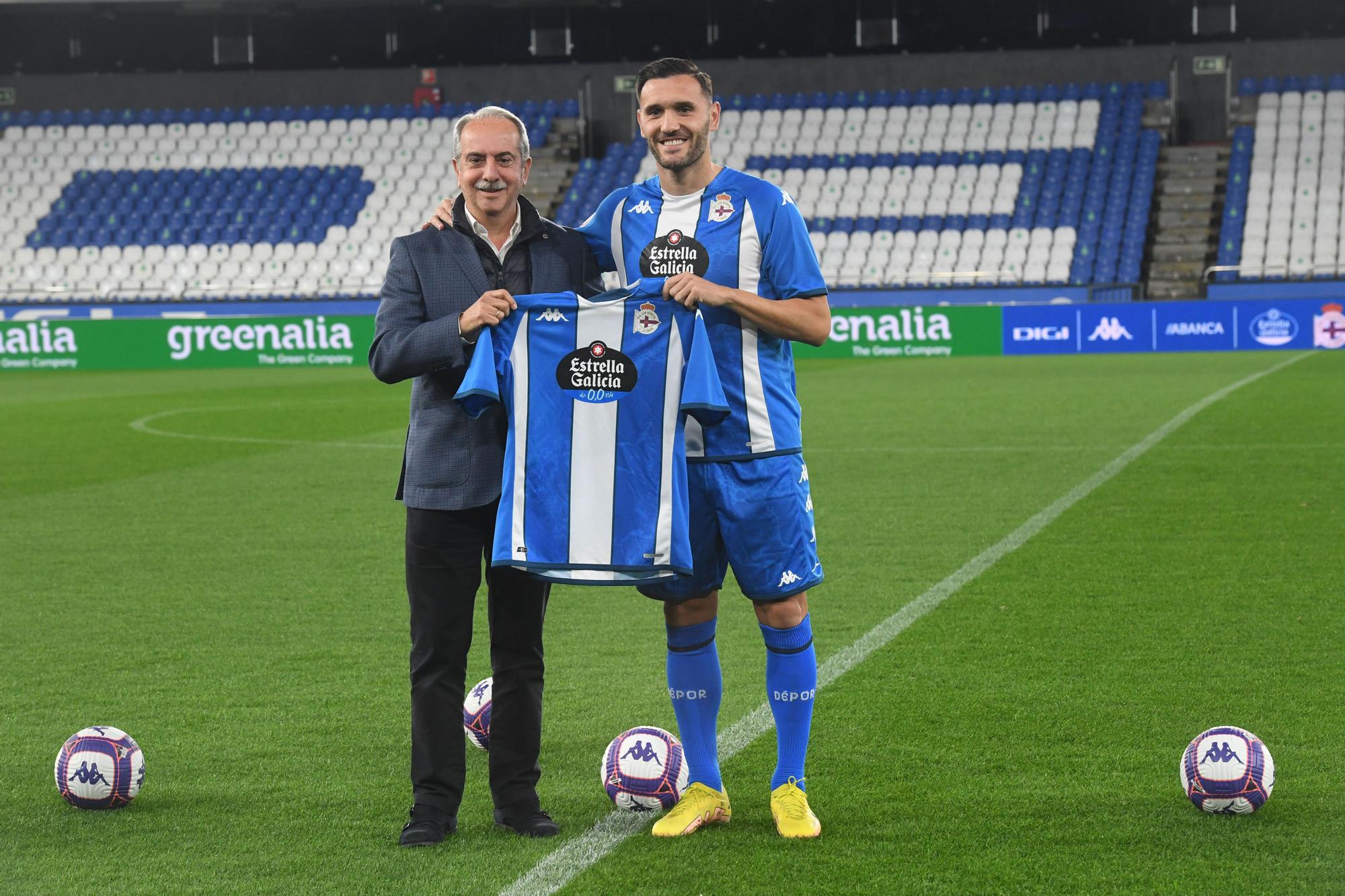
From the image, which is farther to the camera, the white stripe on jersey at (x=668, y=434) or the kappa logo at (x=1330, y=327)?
the kappa logo at (x=1330, y=327)

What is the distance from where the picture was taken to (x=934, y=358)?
2367 centimetres

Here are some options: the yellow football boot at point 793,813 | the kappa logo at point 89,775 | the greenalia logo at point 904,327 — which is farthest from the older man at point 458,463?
the greenalia logo at point 904,327

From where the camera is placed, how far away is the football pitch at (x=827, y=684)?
3611 mm

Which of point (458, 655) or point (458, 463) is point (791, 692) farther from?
point (458, 463)

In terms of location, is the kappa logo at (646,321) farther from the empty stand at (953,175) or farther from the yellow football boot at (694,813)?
the empty stand at (953,175)

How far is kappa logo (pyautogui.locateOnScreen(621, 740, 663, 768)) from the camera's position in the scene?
3.98 meters

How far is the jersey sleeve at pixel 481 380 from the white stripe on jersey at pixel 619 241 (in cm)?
39

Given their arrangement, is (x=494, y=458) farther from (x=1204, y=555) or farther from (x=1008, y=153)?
(x=1008, y=153)

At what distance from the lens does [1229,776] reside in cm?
379

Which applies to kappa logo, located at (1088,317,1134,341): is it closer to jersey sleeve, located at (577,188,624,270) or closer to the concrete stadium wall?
the concrete stadium wall

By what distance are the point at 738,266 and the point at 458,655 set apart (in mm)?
1148

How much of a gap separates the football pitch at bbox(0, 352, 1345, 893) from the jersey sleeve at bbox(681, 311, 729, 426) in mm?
1000

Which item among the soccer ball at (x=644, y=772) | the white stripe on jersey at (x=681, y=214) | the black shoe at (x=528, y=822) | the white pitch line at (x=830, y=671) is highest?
the white stripe on jersey at (x=681, y=214)

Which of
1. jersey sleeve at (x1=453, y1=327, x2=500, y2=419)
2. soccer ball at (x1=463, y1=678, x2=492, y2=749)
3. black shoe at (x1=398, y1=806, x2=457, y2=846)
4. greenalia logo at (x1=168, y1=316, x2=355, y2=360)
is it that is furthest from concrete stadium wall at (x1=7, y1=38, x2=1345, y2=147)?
black shoe at (x1=398, y1=806, x2=457, y2=846)
